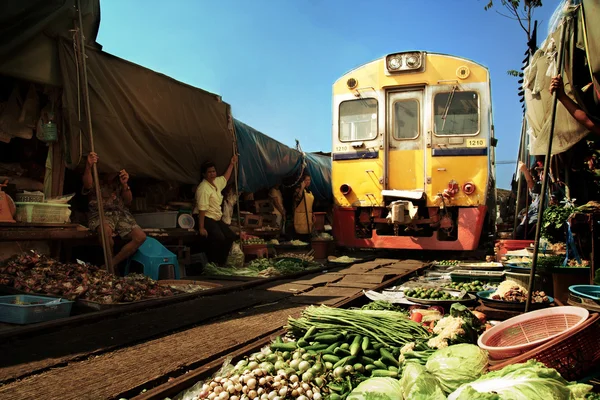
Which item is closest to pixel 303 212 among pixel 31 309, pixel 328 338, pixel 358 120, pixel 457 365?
pixel 358 120

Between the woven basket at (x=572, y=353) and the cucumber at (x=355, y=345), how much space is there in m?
0.80

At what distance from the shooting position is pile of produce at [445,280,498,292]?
524cm

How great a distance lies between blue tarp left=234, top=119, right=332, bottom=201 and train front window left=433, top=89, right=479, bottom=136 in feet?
12.6

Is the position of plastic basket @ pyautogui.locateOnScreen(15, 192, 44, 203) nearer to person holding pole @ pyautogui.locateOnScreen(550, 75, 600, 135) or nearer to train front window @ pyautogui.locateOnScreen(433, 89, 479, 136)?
person holding pole @ pyautogui.locateOnScreen(550, 75, 600, 135)

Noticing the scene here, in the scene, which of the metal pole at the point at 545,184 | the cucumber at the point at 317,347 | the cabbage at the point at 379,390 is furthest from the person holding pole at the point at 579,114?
the cabbage at the point at 379,390

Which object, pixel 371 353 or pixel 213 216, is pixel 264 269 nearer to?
pixel 213 216

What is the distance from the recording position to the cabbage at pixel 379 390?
6.39 ft

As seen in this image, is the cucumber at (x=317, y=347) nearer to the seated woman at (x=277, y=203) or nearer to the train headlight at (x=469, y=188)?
the train headlight at (x=469, y=188)

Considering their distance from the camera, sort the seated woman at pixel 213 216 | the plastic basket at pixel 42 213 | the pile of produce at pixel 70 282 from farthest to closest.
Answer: the seated woman at pixel 213 216, the plastic basket at pixel 42 213, the pile of produce at pixel 70 282

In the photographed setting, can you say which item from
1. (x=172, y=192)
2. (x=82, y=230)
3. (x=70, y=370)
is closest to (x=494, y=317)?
(x=70, y=370)

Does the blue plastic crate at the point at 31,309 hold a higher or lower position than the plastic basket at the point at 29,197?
lower

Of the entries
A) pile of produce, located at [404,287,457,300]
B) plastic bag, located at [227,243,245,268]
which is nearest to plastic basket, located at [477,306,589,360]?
pile of produce, located at [404,287,457,300]

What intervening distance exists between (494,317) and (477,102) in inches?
244

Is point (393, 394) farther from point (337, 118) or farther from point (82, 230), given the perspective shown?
point (337, 118)
